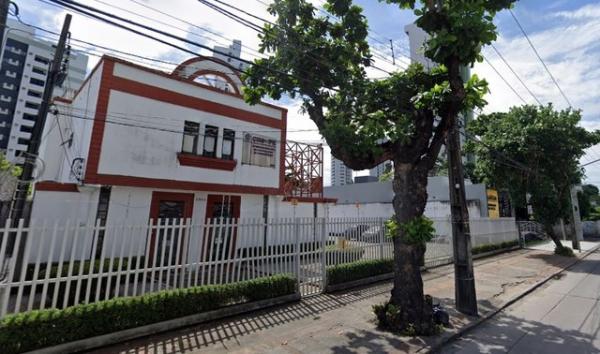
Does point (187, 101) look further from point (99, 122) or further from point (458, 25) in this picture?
point (458, 25)

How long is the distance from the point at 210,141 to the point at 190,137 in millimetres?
817

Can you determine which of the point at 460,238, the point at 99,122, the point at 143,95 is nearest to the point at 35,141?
the point at 99,122

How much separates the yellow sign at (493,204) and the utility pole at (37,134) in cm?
2595

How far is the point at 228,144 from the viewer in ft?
42.1

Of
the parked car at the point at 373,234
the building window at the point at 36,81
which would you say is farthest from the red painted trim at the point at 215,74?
the building window at the point at 36,81

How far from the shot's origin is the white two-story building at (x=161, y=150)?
9688 mm

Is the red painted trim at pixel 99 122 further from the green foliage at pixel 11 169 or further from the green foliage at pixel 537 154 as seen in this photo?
the green foliage at pixel 537 154

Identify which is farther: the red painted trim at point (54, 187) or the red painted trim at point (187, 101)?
the red painted trim at point (187, 101)

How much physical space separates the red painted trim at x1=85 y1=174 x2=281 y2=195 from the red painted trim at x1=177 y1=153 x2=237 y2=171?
71 cm

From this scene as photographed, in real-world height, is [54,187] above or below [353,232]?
above

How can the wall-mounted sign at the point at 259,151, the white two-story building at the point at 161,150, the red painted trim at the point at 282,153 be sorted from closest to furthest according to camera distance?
the white two-story building at the point at 161,150 → the wall-mounted sign at the point at 259,151 → the red painted trim at the point at 282,153

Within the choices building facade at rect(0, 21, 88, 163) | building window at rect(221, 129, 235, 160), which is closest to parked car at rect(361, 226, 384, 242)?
building window at rect(221, 129, 235, 160)

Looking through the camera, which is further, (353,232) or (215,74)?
(215,74)

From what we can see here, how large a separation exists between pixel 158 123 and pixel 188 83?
6.78ft
